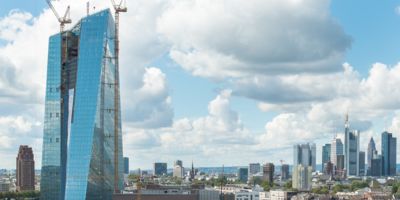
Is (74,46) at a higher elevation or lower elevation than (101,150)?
higher

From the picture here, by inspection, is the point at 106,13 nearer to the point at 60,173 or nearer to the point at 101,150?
the point at 101,150

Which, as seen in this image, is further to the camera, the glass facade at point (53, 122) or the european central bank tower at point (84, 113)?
the glass facade at point (53, 122)

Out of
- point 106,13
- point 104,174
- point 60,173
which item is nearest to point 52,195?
point 60,173

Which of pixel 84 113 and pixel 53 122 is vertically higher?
pixel 84 113

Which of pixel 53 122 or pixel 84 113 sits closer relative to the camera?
pixel 84 113

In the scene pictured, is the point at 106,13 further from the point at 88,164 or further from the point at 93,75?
the point at 88,164

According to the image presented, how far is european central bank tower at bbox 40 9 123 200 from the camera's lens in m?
145

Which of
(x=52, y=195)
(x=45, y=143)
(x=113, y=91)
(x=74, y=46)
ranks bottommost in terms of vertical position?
(x=52, y=195)

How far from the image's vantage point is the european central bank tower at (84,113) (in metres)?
145

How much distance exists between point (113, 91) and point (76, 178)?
1869cm

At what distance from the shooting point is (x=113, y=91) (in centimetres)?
15288

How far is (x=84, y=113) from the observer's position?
144875 millimetres

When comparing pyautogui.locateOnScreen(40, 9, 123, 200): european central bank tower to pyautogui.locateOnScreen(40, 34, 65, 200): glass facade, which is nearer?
pyautogui.locateOnScreen(40, 9, 123, 200): european central bank tower

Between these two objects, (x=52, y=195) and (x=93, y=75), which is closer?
(x=93, y=75)
